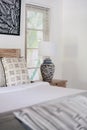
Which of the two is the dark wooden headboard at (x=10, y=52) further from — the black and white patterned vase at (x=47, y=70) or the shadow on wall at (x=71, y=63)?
the shadow on wall at (x=71, y=63)

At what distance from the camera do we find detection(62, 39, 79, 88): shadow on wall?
491 centimetres

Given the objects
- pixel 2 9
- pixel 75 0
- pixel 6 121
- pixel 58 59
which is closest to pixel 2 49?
pixel 2 9

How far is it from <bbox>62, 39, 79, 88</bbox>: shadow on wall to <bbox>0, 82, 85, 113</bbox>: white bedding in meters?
1.64

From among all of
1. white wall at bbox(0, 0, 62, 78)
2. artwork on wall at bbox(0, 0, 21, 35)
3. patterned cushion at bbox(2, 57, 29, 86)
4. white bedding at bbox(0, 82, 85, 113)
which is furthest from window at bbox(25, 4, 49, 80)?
white bedding at bbox(0, 82, 85, 113)

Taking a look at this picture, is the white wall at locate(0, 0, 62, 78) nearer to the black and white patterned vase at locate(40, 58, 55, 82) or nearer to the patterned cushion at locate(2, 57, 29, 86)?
the black and white patterned vase at locate(40, 58, 55, 82)

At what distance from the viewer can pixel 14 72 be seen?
335 cm

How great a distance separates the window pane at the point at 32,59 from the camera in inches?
175

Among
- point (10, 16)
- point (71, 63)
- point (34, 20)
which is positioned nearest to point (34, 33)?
point (34, 20)

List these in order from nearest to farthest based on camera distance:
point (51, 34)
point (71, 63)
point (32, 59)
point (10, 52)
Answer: point (10, 52) → point (32, 59) → point (51, 34) → point (71, 63)

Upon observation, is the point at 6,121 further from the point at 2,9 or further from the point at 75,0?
the point at 75,0

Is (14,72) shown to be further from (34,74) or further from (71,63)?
(71,63)

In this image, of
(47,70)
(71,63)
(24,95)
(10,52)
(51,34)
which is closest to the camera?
(24,95)

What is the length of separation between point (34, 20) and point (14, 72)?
1.51 m

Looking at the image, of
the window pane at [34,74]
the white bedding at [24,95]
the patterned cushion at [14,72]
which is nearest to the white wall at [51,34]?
the window pane at [34,74]
